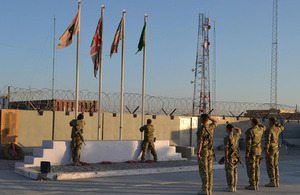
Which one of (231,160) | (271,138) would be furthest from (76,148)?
(271,138)

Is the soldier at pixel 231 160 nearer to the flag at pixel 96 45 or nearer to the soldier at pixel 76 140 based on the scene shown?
the soldier at pixel 76 140

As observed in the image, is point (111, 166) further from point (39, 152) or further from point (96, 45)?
point (96, 45)

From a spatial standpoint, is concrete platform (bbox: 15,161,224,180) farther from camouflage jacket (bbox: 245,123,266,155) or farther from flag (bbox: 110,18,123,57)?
flag (bbox: 110,18,123,57)

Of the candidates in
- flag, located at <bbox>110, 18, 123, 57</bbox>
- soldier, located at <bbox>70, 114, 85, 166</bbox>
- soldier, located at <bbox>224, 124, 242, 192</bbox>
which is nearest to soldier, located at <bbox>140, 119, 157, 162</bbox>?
soldier, located at <bbox>70, 114, 85, 166</bbox>

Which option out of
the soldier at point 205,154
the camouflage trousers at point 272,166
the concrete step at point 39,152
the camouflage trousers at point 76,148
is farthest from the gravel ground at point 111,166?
the soldier at point 205,154

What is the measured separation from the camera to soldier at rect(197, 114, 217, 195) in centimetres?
754

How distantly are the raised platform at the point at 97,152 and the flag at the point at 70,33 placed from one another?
3054mm

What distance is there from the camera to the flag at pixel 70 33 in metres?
11.8

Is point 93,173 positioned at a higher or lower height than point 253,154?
lower

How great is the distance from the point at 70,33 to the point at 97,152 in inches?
149

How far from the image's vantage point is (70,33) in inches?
468

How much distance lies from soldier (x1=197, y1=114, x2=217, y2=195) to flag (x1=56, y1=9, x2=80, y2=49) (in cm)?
592

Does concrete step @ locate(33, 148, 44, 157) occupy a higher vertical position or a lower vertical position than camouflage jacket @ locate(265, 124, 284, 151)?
lower

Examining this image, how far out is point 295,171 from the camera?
12523 mm
